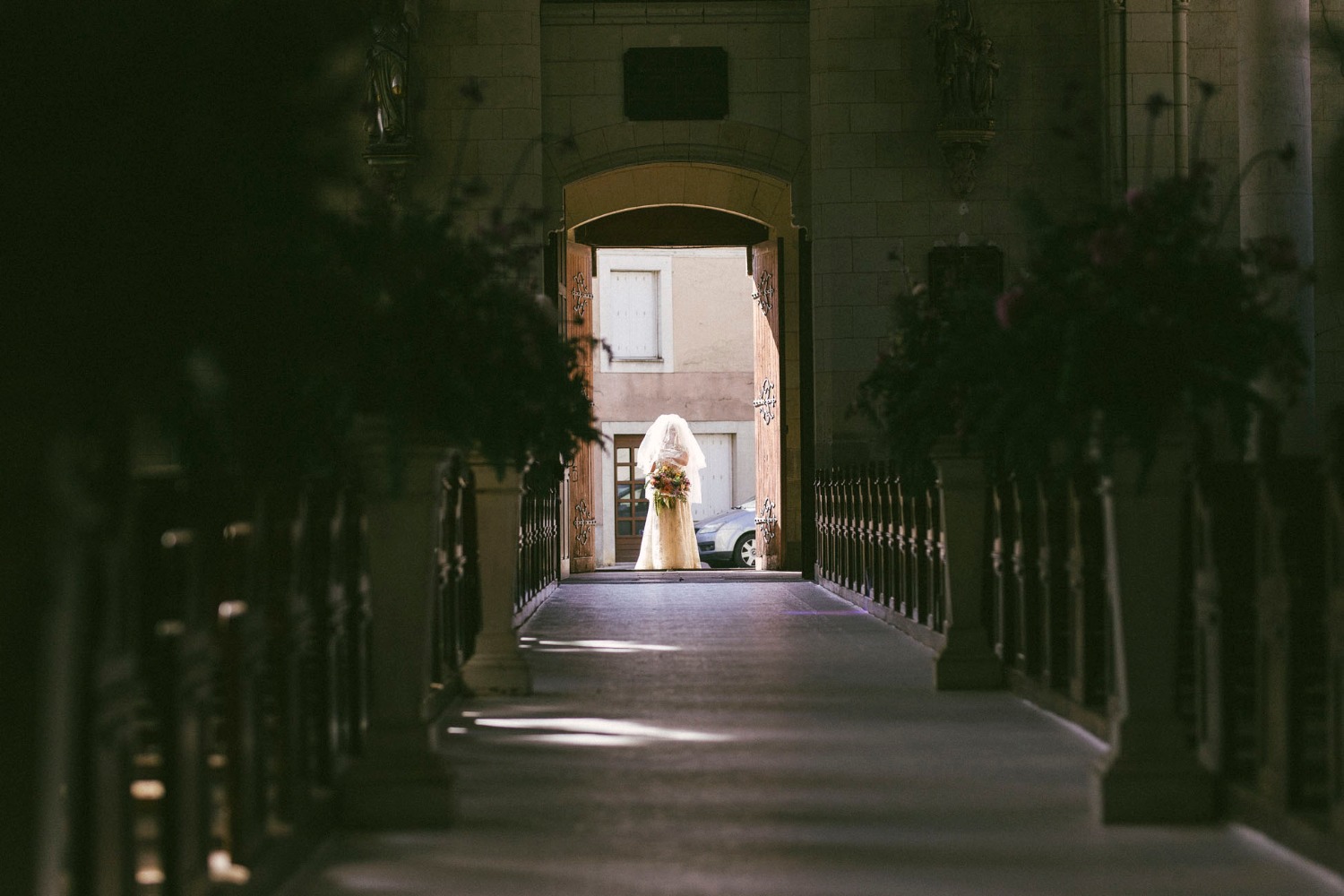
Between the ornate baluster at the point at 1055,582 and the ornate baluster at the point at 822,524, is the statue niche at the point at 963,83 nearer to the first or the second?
the ornate baluster at the point at 822,524

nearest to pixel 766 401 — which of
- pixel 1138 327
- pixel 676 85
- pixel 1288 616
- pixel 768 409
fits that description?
pixel 768 409

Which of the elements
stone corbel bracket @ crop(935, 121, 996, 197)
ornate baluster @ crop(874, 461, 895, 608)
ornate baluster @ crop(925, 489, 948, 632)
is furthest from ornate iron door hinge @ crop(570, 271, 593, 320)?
ornate baluster @ crop(925, 489, 948, 632)

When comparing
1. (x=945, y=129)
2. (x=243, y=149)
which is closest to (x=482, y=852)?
(x=243, y=149)

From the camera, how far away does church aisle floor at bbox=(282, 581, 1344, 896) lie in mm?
3109

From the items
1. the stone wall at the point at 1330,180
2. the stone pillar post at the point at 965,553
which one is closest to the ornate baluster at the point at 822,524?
the stone wall at the point at 1330,180

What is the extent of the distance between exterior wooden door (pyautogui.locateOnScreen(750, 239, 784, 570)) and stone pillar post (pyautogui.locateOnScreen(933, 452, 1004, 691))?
8158mm

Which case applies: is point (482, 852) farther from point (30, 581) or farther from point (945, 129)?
point (945, 129)

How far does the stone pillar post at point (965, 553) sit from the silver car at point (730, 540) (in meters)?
13.0

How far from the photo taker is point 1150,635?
3.86 metres

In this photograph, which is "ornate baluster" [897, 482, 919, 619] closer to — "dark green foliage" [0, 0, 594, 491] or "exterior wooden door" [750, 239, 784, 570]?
"dark green foliage" [0, 0, 594, 491]

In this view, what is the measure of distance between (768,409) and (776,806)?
11311mm

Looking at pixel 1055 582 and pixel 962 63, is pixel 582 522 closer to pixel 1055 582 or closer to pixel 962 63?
pixel 962 63

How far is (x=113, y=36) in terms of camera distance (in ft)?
6.09

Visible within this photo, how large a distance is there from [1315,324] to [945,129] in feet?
11.3
